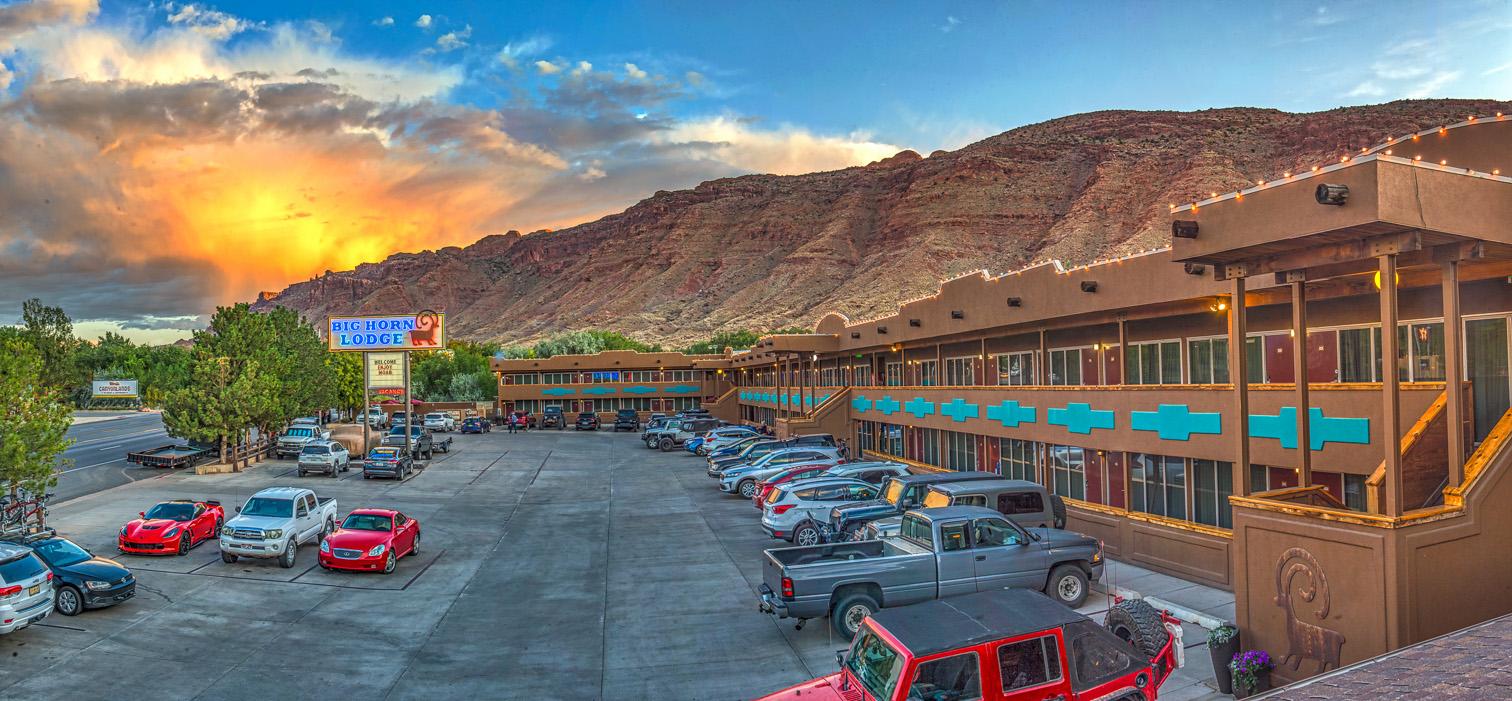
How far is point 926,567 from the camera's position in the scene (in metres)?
13.4

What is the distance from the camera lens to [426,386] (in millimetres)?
94938

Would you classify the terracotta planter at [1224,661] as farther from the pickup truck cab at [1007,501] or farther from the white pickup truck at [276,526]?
the white pickup truck at [276,526]

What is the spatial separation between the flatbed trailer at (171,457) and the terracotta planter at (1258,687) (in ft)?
142

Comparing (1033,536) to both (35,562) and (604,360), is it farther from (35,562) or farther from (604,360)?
(604,360)

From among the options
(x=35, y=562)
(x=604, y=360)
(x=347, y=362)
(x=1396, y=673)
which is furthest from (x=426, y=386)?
Result: (x=1396, y=673)

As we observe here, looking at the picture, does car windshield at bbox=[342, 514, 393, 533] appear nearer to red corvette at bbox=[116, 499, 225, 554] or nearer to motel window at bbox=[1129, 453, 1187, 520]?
red corvette at bbox=[116, 499, 225, 554]

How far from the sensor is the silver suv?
12.7 metres

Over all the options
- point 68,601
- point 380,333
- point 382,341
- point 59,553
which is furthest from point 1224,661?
point 380,333

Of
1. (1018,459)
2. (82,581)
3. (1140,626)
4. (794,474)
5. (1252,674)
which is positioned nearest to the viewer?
(1140,626)

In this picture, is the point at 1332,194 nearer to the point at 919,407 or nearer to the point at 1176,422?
the point at 1176,422

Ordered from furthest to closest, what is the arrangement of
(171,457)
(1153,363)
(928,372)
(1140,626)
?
(171,457)
(928,372)
(1153,363)
(1140,626)

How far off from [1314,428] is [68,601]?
2210 cm

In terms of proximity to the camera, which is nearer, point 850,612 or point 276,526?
point 850,612

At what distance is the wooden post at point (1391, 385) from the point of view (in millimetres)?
9625
